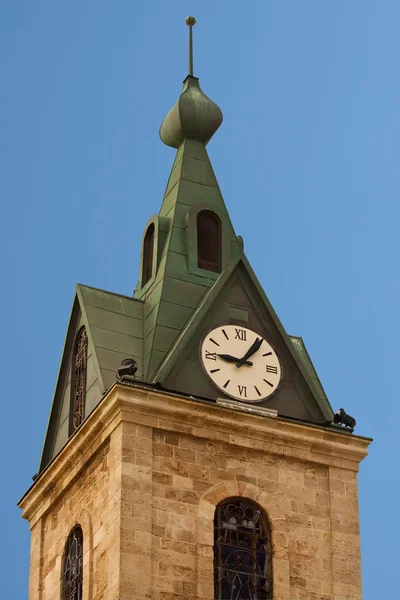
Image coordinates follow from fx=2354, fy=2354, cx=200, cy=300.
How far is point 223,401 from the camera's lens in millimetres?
48531

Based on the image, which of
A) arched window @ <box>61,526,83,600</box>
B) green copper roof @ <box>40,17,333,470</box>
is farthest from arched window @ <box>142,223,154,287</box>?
arched window @ <box>61,526,83,600</box>

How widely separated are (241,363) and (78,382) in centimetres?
384

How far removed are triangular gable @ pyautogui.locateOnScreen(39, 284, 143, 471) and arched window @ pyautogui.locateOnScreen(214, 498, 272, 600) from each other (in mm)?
3496

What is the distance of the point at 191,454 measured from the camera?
47.8 m

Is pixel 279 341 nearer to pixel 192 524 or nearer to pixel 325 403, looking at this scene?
pixel 325 403

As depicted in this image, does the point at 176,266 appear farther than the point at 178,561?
Yes

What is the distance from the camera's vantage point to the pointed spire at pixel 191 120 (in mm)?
54312

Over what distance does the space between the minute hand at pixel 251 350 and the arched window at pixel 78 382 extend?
11.4ft

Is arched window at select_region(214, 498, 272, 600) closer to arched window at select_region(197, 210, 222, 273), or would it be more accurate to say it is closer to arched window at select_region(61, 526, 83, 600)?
arched window at select_region(61, 526, 83, 600)

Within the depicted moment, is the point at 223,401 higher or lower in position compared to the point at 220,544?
higher

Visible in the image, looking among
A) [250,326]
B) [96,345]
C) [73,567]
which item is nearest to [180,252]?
[250,326]

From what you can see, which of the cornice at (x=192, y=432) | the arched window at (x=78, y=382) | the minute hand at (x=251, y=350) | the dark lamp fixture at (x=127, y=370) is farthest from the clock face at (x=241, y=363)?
the arched window at (x=78, y=382)

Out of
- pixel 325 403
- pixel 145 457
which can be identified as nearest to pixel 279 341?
pixel 325 403

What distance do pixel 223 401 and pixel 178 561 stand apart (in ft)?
12.6
